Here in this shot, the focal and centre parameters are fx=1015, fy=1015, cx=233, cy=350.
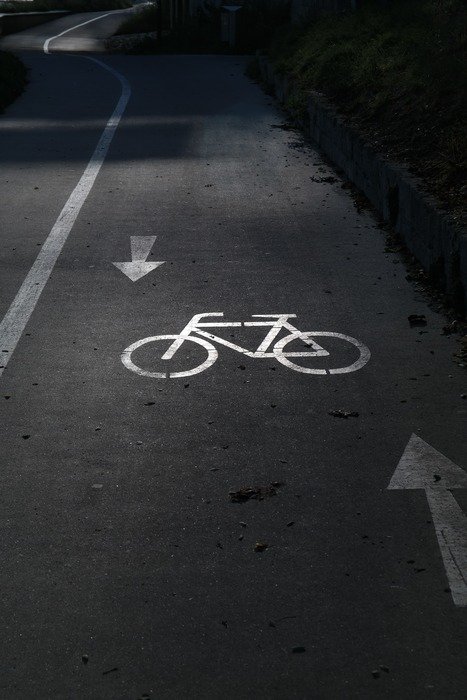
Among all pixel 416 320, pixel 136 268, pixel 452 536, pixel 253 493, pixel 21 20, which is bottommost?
pixel 21 20

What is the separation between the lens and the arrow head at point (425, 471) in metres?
5.16

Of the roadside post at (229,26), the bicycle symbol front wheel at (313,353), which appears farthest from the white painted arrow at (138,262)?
the roadside post at (229,26)

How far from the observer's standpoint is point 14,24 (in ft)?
192

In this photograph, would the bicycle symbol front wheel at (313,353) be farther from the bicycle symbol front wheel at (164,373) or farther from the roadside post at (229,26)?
the roadside post at (229,26)

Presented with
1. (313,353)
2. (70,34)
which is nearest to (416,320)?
(313,353)

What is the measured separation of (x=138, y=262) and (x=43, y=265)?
0.86m

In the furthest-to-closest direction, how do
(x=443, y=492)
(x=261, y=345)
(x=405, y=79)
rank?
(x=405, y=79) → (x=261, y=345) → (x=443, y=492)

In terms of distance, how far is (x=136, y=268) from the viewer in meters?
9.16

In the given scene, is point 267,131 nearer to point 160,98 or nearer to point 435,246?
point 160,98

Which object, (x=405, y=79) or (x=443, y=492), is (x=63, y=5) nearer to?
(x=405, y=79)

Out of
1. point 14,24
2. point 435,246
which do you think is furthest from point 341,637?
point 14,24

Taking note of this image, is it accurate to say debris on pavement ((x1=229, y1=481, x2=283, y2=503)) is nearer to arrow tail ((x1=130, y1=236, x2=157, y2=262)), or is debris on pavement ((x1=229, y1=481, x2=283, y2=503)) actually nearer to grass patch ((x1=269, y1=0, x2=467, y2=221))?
grass patch ((x1=269, y1=0, x2=467, y2=221))

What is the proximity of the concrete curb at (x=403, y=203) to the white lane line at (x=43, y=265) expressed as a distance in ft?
10.9

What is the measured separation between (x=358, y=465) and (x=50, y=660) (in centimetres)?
214
